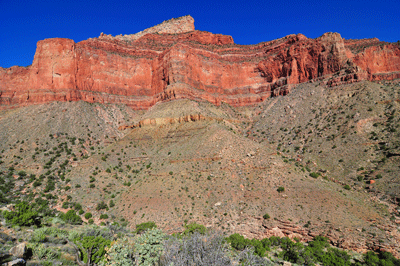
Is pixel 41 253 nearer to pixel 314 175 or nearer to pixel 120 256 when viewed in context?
pixel 120 256

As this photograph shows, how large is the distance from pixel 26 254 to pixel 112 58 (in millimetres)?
73573

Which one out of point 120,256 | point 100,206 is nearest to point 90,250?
point 120,256

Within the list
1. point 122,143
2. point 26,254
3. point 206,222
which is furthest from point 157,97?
point 26,254

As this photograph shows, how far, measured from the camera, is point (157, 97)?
235 feet

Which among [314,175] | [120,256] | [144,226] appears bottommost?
[144,226]

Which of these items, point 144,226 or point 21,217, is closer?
point 21,217

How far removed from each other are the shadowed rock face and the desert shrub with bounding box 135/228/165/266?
54.9 metres

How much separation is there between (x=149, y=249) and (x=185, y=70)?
6357 cm

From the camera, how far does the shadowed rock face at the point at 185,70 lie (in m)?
63.5

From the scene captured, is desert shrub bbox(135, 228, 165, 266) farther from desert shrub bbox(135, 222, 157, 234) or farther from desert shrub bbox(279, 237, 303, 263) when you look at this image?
desert shrub bbox(135, 222, 157, 234)

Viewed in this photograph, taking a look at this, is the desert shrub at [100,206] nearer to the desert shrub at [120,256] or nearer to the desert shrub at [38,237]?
the desert shrub at [38,237]

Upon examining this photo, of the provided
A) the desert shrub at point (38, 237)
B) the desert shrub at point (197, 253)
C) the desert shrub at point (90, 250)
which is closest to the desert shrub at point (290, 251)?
the desert shrub at point (197, 253)

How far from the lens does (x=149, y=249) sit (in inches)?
437

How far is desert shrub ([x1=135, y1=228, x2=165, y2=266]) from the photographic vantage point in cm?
1069
